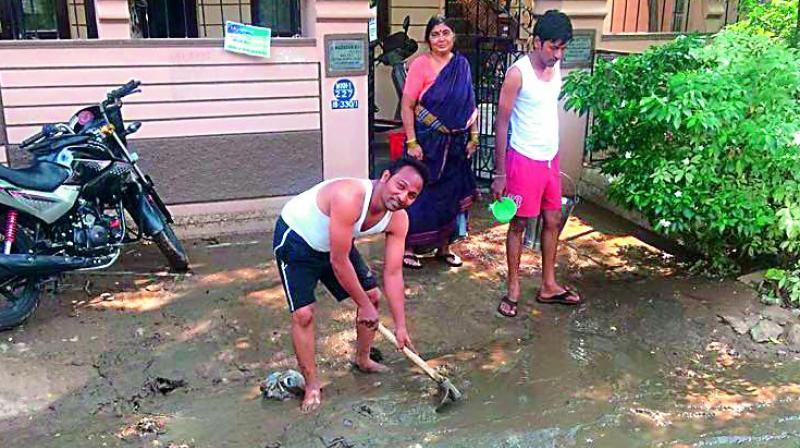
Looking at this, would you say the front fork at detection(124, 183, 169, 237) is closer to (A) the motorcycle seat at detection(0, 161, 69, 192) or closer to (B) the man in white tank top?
(A) the motorcycle seat at detection(0, 161, 69, 192)

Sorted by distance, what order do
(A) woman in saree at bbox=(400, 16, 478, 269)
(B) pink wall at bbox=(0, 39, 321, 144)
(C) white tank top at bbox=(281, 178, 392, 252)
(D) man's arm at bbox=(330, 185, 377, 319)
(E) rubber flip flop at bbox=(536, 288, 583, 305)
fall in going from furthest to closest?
(B) pink wall at bbox=(0, 39, 321, 144)
(A) woman in saree at bbox=(400, 16, 478, 269)
(E) rubber flip flop at bbox=(536, 288, 583, 305)
(C) white tank top at bbox=(281, 178, 392, 252)
(D) man's arm at bbox=(330, 185, 377, 319)

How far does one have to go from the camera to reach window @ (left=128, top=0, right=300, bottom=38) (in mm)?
5812

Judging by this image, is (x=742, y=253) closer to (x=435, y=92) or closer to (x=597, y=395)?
(x=597, y=395)

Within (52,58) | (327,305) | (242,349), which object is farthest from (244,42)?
(242,349)

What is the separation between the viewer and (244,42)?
17.5ft

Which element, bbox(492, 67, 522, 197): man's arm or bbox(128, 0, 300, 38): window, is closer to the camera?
bbox(492, 67, 522, 197): man's arm

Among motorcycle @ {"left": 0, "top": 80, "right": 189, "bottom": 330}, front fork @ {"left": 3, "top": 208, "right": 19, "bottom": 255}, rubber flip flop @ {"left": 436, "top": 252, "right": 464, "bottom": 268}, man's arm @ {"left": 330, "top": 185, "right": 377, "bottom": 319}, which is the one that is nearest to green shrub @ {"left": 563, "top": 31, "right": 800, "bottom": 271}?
rubber flip flop @ {"left": 436, "top": 252, "right": 464, "bottom": 268}

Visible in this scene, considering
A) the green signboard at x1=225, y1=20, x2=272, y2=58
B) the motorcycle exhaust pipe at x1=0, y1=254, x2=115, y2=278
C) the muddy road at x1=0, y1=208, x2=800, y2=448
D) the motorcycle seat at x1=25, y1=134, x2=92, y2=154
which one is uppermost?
the green signboard at x1=225, y1=20, x2=272, y2=58

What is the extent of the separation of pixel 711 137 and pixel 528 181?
109cm

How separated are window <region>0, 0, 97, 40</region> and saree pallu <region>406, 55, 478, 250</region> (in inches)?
104

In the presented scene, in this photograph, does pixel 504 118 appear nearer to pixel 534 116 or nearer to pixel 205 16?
pixel 534 116

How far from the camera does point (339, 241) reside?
307 centimetres

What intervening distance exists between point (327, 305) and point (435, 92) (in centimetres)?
148

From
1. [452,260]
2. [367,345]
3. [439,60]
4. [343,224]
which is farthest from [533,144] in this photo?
[343,224]
